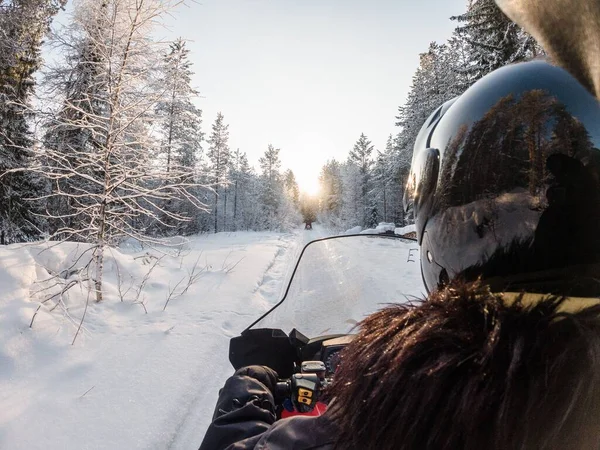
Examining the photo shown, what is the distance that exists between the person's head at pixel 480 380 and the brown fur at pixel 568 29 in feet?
1.46

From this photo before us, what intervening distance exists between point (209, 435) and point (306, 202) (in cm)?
8118

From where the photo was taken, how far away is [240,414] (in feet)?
4.28

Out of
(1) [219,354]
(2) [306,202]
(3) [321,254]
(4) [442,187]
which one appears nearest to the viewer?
(4) [442,187]

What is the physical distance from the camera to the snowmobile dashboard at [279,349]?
197 centimetres

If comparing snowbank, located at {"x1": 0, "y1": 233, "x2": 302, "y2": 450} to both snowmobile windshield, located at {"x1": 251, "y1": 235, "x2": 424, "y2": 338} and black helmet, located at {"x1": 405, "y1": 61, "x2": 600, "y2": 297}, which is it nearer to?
snowmobile windshield, located at {"x1": 251, "y1": 235, "x2": 424, "y2": 338}

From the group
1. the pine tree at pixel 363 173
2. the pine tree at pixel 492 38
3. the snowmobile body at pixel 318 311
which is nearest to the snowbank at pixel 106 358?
the snowmobile body at pixel 318 311

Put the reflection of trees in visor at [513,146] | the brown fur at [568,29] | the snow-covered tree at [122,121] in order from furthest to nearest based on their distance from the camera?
1. the snow-covered tree at [122,121]
2. the reflection of trees in visor at [513,146]
3. the brown fur at [568,29]

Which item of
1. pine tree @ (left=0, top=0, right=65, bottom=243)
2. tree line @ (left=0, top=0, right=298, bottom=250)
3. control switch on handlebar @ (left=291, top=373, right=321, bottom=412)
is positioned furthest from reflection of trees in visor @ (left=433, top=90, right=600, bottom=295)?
pine tree @ (left=0, top=0, right=65, bottom=243)

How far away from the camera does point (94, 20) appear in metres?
6.11

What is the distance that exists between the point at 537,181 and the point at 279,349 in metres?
1.58

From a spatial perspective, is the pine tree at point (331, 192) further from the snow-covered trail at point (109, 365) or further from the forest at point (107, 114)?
the snow-covered trail at point (109, 365)

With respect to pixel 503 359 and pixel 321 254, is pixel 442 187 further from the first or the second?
pixel 321 254

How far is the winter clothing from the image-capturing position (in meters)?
0.84

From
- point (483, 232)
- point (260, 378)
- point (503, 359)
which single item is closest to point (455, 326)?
point (503, 359)
